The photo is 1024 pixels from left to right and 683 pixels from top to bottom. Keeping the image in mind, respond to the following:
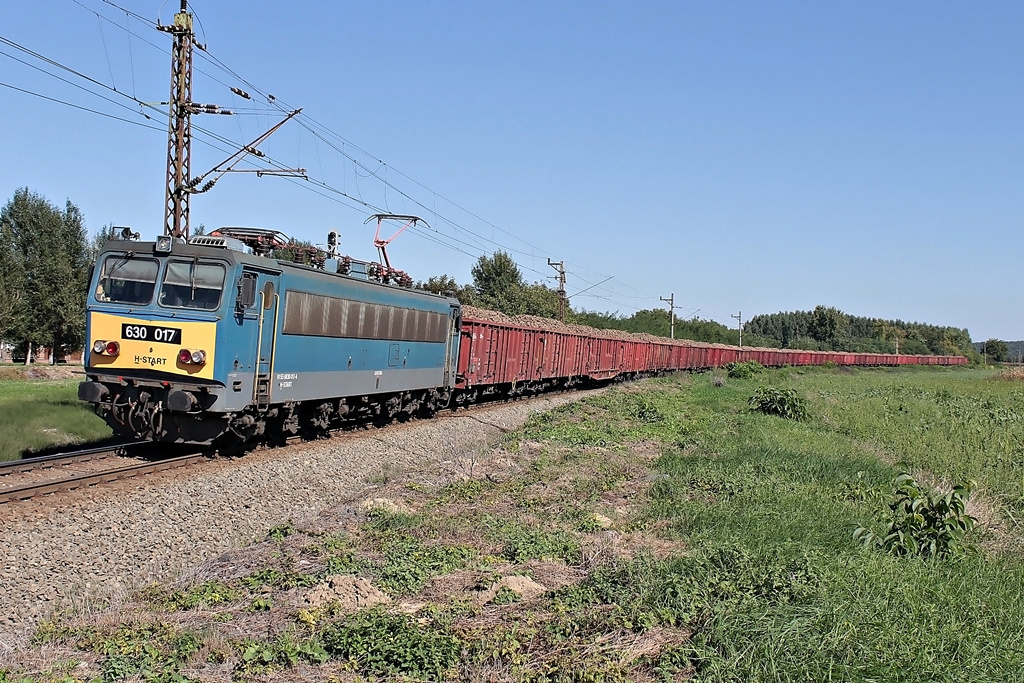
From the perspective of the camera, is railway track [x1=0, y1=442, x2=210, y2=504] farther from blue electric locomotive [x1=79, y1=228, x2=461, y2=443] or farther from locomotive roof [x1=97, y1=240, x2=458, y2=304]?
locomotive roof [x1=97, y1=240, x2=458, y2=304]

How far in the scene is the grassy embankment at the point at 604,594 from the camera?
5.62 metres

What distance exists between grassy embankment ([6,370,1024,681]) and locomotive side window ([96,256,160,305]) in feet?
15.7

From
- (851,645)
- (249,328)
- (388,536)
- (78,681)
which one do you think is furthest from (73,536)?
(851,645)

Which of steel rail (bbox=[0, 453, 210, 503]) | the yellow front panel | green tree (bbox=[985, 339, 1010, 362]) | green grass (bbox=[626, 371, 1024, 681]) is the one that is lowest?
steel rail (bbox=[0, 453, 210, 503])

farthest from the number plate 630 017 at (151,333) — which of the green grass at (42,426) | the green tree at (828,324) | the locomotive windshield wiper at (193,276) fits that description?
the green tree at (828,324)

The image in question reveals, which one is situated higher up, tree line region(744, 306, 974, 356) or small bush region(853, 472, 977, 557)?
tree line region(744, 306, 974, 356)

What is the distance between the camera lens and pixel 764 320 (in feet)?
550

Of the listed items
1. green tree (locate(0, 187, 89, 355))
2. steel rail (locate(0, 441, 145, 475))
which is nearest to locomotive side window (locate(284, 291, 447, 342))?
steel rail (locate(0, 441, 145, 475))

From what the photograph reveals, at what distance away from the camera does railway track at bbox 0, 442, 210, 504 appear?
10.1m

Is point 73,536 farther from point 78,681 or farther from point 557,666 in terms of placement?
point 557,666

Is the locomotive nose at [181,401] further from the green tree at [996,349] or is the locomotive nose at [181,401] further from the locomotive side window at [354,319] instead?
the green tree at [996,349]

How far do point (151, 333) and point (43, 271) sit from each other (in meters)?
46.2

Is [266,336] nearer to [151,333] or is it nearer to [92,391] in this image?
[151,333]

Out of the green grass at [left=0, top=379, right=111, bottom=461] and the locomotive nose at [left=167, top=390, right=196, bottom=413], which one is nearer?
the locomotive nose at [left=167, top=390, right=196, bottom=413]
